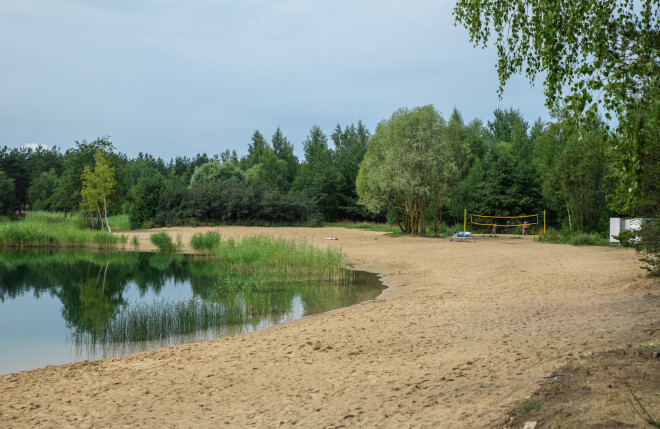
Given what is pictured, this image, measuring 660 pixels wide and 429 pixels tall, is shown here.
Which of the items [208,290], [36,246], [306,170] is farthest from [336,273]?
[306,170]

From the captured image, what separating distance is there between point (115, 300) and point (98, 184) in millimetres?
24439

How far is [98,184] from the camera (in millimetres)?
35250

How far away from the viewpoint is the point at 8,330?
10.6 meters

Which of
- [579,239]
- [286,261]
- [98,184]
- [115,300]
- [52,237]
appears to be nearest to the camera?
[115,300]

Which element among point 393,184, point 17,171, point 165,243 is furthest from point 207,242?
point 17,171

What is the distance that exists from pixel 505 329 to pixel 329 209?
44589mm

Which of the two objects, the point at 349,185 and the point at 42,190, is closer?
the point at 349,185

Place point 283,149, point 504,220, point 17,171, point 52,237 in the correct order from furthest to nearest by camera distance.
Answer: point 283,149, point 17,171, point 504,220, point 52,237

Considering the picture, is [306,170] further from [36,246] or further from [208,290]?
[208,290]

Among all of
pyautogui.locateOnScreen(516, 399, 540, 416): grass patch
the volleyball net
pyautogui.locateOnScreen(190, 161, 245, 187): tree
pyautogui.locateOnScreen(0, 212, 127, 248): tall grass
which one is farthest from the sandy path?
pyautogui.locateOnScreen(190, 161, 245, 187): tree

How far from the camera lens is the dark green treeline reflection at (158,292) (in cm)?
948

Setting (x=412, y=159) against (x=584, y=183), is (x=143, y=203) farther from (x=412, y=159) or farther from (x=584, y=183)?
(x=584, y=183)

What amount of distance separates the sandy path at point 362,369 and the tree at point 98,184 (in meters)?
29.8

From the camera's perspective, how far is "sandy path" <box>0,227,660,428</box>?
4457 millimetres
